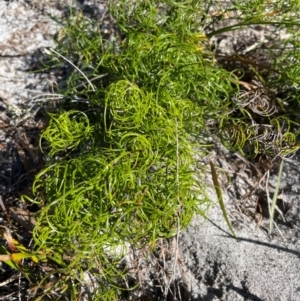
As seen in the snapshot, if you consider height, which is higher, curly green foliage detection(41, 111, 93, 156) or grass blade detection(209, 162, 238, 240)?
curly green foliage detection(41, 111, 93, 156)

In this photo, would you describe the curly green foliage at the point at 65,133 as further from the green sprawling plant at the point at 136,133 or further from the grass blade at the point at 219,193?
the grass blade at the point at 219,193

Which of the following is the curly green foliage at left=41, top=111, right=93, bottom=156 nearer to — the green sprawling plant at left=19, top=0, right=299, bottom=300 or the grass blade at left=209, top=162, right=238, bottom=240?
the green sprawling plant at left=19, top=0, right=299, bottom=300

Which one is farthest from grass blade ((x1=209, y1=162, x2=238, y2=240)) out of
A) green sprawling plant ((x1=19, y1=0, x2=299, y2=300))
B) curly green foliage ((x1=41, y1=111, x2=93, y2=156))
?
curly green foliage ((x1=41, y1=111, x2=93, y2=156))

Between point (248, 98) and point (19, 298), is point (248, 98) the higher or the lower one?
the higher one

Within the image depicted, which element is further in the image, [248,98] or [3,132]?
[3,132]

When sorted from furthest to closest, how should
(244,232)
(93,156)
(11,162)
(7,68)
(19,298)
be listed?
(7,68) < (11,162) < (244,232) < (19,298) < (93,156)

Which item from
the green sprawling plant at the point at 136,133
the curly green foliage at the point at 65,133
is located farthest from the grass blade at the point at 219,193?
the curly green foliage at the point at 65,133

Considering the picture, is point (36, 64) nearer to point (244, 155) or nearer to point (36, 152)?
point (36, 152)

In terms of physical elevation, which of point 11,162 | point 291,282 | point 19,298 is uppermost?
point 11,162

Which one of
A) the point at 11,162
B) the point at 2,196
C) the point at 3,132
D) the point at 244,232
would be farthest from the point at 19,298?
the point at 244,232
